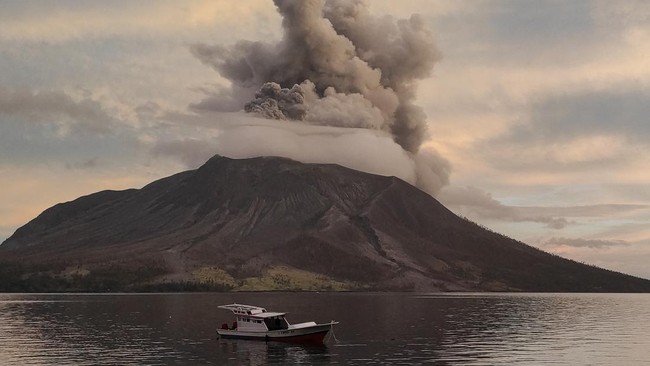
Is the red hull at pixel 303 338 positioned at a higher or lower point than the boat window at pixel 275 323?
lower

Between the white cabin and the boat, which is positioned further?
the white cabin

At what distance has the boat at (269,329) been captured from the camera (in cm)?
11869

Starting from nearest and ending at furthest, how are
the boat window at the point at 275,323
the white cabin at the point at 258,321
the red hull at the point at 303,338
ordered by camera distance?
the red hull at the point at 303,338
the white cabin at the point at 258,321
the boat window at the point at 275,323

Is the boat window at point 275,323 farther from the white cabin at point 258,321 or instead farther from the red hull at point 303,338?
the red hull at point 303,338

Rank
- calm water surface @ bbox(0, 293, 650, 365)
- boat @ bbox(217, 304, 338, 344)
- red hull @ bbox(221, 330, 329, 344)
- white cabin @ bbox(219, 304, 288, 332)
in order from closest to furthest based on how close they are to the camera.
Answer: calm water surface @ bbox(0, 293, 650, 365) → red hull @ bbox(221, 330, 329, 344) → boat @ bbox(217, 304, 338, 344) → white cabin @ bbox(219, 304, 288, 332)

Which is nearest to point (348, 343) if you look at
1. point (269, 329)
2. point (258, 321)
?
point (269, 329)

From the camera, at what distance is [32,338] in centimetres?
12912

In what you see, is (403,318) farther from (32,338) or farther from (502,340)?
(32,338)

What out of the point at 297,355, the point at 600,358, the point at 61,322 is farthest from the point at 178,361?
the point at 61,322

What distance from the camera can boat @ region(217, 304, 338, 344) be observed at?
118688 mm

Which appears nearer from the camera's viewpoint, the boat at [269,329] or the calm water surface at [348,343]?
the calm water surface at [348,343]

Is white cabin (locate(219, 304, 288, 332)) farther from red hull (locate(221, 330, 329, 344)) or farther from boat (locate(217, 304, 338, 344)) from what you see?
red hull (locate(221, 330, 329, 344))

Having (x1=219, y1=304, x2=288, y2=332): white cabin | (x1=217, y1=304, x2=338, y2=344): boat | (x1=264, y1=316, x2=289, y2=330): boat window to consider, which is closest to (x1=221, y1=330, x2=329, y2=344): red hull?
(x1=217, y1=304, x2=338, y2=344): boat

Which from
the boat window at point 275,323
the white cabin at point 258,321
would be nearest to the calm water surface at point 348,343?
the white cabin at point 258,321
